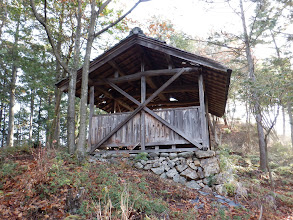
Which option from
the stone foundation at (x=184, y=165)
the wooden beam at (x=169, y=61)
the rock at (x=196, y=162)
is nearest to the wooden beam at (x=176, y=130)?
the stone foundation at (x=184, y=165)

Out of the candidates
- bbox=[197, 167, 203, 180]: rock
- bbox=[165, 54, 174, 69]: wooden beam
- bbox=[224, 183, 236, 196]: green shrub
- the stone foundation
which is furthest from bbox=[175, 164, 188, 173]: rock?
bbox=[165, 54, 174, 69]: wooden beam

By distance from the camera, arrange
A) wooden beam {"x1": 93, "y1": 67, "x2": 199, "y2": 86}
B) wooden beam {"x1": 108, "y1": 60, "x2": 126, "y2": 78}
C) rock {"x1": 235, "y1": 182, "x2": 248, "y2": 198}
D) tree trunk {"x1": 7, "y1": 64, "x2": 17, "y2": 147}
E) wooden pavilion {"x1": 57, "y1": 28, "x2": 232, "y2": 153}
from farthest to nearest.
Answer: tree trunk {"x1": 7, "y1": 64, "x2": 17, "y2": 147}
wooden beam {"x1": 108, "y1": 60, "x2": 126, "y2": 78}
wooden beam {"x1": 93, "y1": 67, "x2": 199, "y2": 86}
wooden pavilion {"x1": 57, "y1": 28, "x2": 232, "y2": 153}
rock {"x1": 235, "y1": 182, "x2": 248, "y2": 198}

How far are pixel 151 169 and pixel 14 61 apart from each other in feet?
40.3

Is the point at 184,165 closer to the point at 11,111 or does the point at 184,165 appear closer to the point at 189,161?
the point at 189,161

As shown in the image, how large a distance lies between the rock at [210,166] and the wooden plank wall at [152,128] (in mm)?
793

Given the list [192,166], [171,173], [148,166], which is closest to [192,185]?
[192,166]

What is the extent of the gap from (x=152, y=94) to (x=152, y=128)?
65.3 inches

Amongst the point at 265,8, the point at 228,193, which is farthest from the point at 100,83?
the point at 265,8

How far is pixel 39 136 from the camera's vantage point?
24.8 m

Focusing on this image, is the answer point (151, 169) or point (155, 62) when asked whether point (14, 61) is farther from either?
point (151, 169)

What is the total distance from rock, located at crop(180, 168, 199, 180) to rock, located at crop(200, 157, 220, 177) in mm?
367

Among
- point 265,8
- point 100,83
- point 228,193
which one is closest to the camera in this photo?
point 228,193

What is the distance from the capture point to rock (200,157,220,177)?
25.0ft

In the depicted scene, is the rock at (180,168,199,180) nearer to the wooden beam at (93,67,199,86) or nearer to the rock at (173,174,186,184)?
the rock at (173,174,186,184)
